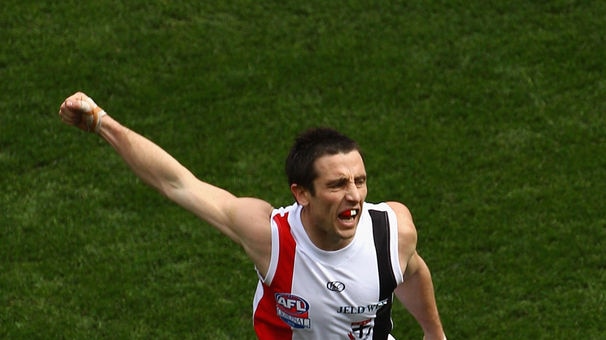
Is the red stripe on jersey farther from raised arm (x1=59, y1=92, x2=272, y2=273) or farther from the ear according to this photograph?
the ear

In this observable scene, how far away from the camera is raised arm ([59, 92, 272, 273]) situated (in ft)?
21.1

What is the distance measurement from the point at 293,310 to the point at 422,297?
880mm

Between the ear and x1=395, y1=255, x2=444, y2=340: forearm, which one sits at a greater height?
the ear

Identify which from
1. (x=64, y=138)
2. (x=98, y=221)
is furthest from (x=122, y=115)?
(x=98, y=221)

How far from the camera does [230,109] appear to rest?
11.4m

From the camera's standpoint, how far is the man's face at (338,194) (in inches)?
251

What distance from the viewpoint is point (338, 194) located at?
6367 mm

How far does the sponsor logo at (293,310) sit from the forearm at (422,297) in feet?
2.35

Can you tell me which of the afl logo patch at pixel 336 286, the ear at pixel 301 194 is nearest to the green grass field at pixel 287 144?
the afl logo patch at pixel 336 286

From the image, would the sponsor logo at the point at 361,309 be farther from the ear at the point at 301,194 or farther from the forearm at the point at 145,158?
the forearm at the point at 145,158

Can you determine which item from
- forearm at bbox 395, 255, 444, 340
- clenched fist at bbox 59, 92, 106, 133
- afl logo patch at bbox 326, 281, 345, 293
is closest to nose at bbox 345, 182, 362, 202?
afl logo patch at bbox 326, 281, 345, 293

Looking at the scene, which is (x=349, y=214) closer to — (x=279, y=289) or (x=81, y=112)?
(x=279, y=289)

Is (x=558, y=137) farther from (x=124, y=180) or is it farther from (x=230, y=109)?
(x=124, y=180)

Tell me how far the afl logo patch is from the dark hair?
1.67 ft
